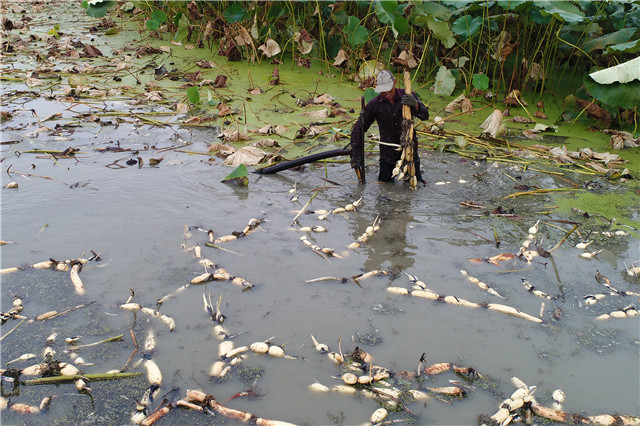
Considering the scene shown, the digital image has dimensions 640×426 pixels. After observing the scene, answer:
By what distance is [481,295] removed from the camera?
3.21 m

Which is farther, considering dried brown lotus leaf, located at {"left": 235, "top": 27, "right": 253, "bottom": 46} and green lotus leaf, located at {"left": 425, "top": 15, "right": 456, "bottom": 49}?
dried brown lotus leaf, located at {"left": 235, "top": 27, "right": 253, "bottom": 46}

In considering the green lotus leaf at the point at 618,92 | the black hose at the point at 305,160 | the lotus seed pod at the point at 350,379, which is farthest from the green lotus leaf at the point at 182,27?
the lotus seed pod at the point at 350,379

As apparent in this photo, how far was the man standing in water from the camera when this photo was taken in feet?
13.9

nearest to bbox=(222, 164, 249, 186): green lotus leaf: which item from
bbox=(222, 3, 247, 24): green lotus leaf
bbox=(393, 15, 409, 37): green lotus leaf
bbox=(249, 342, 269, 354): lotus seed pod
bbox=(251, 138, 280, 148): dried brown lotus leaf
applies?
bbox=(251, 138, 280, 148): dried brown lotus leaf

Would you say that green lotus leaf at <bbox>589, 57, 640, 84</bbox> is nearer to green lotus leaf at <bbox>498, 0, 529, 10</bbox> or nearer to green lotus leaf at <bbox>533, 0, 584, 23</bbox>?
green lotus leaf at <bbox>533, 0, 584, 23</bbox>

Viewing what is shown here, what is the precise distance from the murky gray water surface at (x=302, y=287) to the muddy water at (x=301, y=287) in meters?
0.01

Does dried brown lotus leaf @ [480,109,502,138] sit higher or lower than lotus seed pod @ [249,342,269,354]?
higher

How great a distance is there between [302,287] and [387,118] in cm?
187

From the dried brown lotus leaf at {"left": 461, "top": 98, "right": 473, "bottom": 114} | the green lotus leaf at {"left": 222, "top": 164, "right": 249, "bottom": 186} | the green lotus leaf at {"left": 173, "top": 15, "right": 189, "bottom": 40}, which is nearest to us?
the green lotus leaf at {"left": 222, "top": 164, "right": 249, "bottom": 186}

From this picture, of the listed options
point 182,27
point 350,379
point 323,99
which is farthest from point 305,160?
point 182,27

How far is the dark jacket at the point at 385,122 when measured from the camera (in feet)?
14.5

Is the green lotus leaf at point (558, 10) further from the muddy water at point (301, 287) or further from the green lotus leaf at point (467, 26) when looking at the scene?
the muddy water at point (301, 287)

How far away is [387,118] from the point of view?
4461 millimetres

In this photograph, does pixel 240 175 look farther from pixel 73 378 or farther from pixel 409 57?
pixel 409 57
